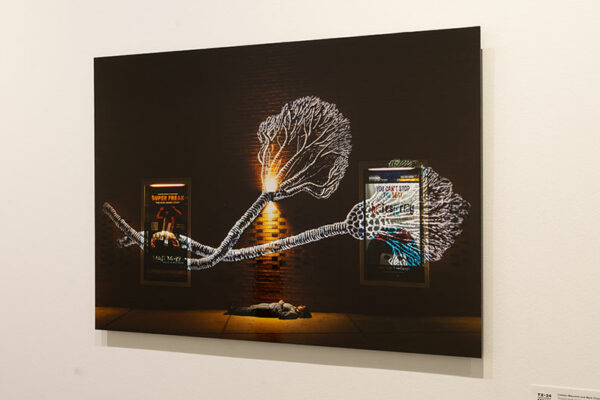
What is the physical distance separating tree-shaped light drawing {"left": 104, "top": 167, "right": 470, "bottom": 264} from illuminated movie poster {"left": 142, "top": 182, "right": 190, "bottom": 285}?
0.95 feet

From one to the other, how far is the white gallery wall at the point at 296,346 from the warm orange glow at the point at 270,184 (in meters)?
0.36

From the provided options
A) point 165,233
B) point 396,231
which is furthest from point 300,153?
point 165,233

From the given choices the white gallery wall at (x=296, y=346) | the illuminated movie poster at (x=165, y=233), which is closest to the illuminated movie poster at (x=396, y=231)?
the white gallery wall at (x=296, y=346)

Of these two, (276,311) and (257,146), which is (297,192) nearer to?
(257,146)

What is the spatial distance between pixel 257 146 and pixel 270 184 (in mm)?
105

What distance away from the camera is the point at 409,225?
1.15 meters

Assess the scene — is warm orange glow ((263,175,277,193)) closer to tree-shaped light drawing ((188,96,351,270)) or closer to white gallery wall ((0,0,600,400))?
tree-shaped light drawing ((188,96,351,270))

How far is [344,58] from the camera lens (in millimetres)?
1194

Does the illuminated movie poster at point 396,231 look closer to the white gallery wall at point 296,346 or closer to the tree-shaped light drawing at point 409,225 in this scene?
the tree-shaped light drawing at point 409,225

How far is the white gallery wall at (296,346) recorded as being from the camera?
1.09 metres

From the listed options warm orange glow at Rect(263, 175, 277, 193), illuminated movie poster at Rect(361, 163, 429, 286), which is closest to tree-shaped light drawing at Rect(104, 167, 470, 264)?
illuminated movie poster at Rect(361, 163, 429, 286)

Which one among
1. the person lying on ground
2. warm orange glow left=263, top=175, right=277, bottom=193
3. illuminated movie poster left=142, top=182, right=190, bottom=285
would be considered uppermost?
warm orange glow left=263, top=175, right=277, bottom=193

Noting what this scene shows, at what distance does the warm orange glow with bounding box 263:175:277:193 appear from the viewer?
1.24 m
